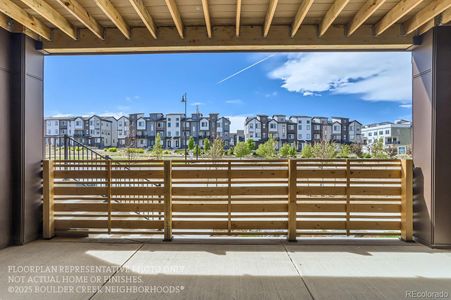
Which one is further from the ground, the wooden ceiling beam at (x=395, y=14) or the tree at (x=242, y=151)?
the wooden ceiling beam at (x=395, y=14)

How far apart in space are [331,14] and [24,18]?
3.59 meters

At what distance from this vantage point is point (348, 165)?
3.70m

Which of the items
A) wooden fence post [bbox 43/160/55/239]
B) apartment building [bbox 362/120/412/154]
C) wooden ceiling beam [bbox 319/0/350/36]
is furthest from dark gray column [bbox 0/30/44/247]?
apartment building [bbox 362/120/412/154]

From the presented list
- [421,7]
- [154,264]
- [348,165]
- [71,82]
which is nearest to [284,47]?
[421,7]

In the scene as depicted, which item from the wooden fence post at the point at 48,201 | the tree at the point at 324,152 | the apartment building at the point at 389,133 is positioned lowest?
the wooden fence post at the point at 48,201

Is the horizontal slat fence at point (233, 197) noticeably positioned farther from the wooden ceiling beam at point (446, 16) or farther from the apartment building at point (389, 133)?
the apartment building at point (389, 133)

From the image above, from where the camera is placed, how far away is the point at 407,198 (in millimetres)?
3586

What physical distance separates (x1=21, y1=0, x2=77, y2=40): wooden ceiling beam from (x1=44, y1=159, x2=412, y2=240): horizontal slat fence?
175cm

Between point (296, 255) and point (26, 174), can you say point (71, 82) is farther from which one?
point (296, 255)

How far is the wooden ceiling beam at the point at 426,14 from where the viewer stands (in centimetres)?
287

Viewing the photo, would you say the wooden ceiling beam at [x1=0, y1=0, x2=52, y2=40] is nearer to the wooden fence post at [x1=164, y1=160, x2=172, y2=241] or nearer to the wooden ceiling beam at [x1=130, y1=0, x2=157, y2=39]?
the wooden ceiling beam at [x1=130, y1=0, x2=157, y2=39]

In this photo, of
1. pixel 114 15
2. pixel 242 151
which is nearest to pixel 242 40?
pixel 114 15

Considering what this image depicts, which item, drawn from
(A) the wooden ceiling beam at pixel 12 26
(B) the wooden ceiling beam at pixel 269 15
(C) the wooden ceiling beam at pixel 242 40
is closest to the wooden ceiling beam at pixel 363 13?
(C) the wooden ceiling beam at pixel 242 40

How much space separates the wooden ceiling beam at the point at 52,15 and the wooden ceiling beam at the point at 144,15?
1016 mm
